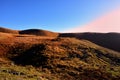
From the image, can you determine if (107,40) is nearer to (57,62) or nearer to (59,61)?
(59,61)

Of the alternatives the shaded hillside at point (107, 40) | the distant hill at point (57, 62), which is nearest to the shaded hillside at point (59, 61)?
the distant hill at point (57, 62)

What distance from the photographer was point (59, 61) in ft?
125

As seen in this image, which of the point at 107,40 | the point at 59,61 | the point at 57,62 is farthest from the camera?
the point at 107,40

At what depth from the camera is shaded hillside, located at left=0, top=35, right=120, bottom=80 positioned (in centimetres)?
3164

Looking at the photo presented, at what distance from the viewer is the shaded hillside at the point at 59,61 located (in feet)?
104

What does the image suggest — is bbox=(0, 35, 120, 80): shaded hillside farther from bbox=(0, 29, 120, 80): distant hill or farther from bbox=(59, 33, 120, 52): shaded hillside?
bbox=(59, 33, 120, 52): shaded hillside

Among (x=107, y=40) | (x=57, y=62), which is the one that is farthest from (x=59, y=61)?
(x=107, y=40)

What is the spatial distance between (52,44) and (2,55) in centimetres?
1123

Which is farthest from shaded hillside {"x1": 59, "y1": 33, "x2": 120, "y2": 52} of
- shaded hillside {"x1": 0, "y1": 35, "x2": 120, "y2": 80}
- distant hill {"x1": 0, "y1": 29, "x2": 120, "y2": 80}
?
shaded hillside {"x1": 0, "y1": 35, "x2": 120, "y2": 80}

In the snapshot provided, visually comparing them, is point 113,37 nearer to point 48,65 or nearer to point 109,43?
point 109,43

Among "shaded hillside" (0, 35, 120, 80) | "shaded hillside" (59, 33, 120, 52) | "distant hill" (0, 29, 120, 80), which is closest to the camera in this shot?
"distant hill" (0, 29, 120, 80)

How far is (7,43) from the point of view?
45.0m

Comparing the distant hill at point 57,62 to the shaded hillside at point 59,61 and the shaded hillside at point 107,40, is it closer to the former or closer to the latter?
the shaded hillside at point 59,61

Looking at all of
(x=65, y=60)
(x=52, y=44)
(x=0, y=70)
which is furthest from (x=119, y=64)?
(x=0, y=70)
